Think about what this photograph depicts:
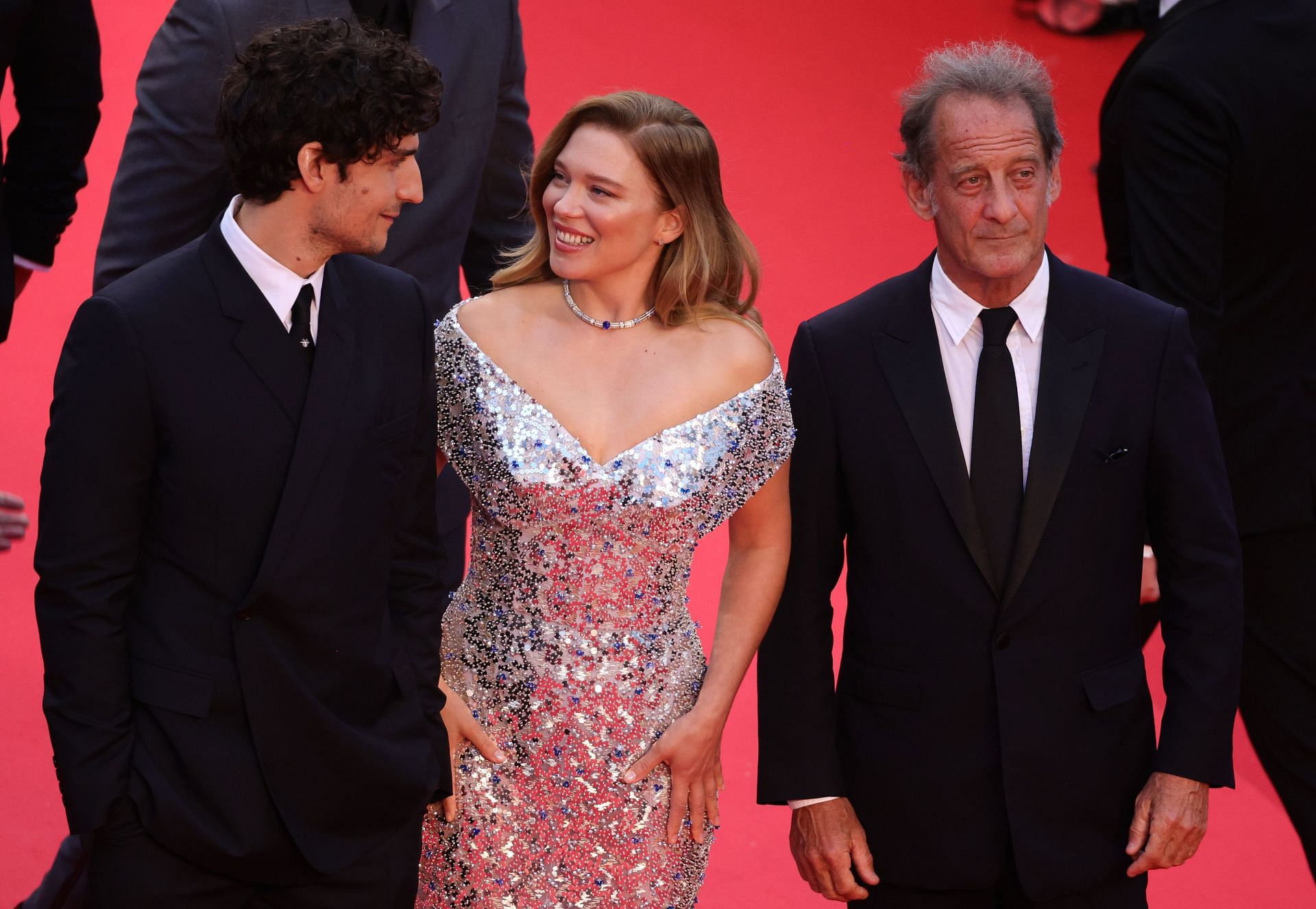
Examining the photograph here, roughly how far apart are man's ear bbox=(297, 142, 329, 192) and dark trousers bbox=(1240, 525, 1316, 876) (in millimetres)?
1660

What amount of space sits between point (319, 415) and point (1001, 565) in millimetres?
920

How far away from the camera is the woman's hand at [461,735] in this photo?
2.35 metres

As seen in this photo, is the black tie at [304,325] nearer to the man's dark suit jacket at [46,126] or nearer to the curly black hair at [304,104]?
the curly black hair at [304,104]

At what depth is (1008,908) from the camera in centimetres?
233

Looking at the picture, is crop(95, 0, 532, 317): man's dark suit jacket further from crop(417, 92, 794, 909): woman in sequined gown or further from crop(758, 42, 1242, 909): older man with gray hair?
crop(758, 42, 1242, 909): older man with gray hair

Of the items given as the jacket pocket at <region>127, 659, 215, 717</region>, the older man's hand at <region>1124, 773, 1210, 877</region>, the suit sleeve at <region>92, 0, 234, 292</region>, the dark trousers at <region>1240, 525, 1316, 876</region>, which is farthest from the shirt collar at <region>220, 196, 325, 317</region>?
the dark trousers at <region>1240, 525, 1316, 876</region>

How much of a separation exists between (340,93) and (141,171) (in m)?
0.71

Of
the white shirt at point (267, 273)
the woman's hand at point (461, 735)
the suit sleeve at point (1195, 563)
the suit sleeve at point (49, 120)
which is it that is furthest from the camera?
the suit sleeve at point (49, 120)

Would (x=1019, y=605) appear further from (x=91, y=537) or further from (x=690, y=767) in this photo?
(x=91, y=537)

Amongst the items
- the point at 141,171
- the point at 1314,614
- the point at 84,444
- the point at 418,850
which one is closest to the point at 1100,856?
the point at 1314,614

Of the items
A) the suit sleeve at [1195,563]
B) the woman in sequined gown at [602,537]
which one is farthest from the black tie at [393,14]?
the suit sleeve at [1195,563]

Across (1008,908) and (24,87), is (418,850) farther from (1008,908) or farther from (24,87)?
(24,87)

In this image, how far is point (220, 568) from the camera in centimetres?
192

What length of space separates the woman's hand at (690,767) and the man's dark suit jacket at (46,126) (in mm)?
1161
